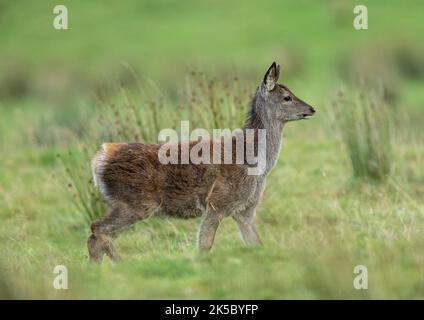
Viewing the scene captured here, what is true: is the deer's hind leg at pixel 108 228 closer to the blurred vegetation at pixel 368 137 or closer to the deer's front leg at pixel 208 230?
the deer's front leg at pixel 208 230

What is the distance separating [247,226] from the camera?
36.5 feet

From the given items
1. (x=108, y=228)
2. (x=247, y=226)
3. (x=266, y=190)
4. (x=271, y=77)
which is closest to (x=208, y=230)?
(x=247, y=226)

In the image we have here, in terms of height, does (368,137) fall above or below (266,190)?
above

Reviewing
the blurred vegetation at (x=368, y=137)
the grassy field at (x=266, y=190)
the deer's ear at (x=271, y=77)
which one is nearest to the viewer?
the grassy field at (x=266, y=190)

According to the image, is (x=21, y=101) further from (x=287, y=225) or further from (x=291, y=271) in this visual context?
(x=291, y=271)

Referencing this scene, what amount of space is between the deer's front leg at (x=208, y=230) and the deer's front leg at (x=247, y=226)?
41 cm

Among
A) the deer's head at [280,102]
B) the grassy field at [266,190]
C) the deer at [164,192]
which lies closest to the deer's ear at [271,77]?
Result: the deer's head at [280,102]

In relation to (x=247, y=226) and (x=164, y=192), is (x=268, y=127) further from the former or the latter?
(x=164, y=192)

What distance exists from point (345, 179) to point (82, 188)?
3.51 metres

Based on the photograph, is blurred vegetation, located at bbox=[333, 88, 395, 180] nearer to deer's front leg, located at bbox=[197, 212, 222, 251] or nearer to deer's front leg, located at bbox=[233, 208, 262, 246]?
deer's front leg, located at bbox=[233, 208, 262, 246]

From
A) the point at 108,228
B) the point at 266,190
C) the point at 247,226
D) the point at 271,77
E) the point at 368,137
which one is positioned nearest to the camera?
the point at 108,228

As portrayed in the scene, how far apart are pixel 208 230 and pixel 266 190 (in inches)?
110

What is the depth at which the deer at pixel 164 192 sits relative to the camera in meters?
10.7

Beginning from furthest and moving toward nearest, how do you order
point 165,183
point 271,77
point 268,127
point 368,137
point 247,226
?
1. point 368,137
2. point 268,127
3. point 271,77
4. point 247,226
5. point 165,183
